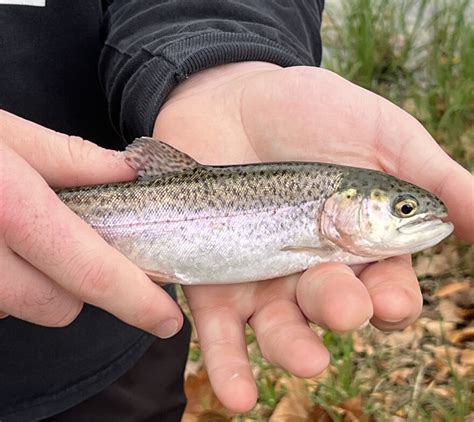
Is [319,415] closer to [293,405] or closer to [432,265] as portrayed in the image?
[293,405]

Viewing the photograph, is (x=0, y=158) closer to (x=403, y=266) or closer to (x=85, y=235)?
(x=85, y=235)

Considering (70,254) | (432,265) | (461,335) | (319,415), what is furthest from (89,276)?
(432,265)

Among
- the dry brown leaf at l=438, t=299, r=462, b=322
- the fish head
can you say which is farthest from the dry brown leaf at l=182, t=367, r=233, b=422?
the fish head

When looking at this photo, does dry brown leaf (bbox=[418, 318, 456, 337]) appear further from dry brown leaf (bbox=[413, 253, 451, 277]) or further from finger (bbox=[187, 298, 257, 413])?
finger (bbox=[187, 298, 257, 413])

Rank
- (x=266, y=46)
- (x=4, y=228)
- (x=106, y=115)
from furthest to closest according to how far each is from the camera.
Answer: (x=106, y=115) < (x=266, y=46) < (x=4, y=228)

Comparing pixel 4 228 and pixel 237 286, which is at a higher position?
pixel 4 228

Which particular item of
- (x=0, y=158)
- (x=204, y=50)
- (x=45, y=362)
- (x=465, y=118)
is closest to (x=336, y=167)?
(x=204, y=50)
